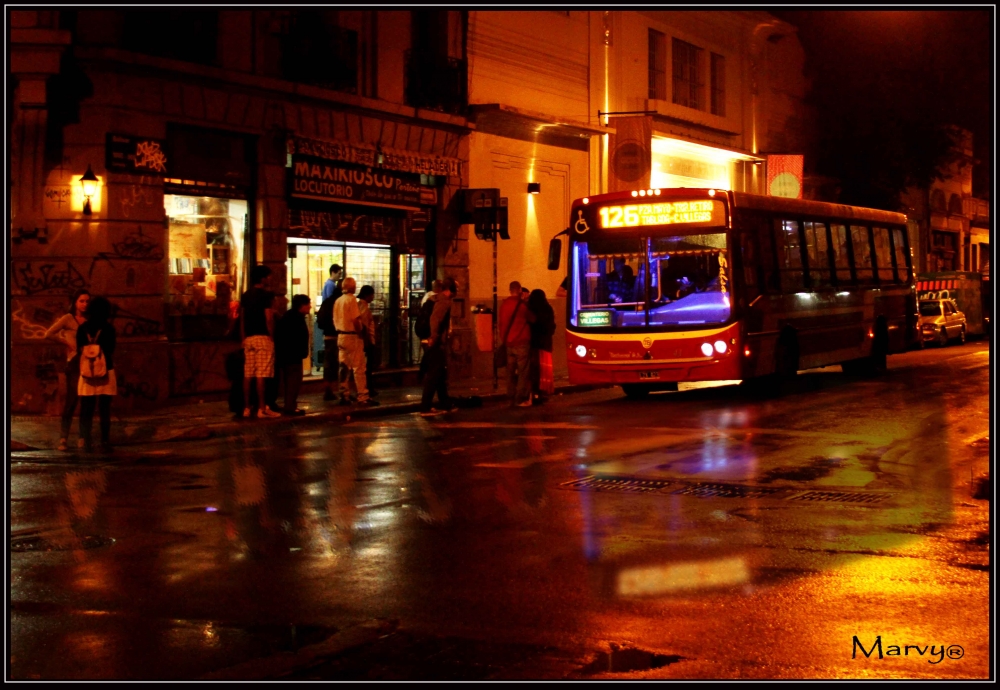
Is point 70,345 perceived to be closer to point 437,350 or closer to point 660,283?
point 437,350

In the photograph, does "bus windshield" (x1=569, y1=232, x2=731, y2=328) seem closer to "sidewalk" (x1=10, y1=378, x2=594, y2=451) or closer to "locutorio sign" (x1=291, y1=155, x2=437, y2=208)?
"sidewalk" (x1=10, y1=378, x2=594, y2=451)

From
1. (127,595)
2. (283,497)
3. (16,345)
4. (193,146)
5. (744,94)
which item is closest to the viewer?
(127,595)

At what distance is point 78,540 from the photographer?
8.50 meters

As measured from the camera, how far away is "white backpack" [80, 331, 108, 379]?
13.9 m

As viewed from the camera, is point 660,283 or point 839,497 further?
point 660,283

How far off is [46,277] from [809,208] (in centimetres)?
1221

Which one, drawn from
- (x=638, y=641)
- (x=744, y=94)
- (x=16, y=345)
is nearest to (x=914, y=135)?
(x=744, y=94)

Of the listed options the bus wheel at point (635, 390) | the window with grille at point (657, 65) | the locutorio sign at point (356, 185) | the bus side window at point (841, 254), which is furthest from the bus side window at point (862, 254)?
the window with grille at point (657, 65)

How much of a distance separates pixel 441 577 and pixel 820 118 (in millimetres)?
38113

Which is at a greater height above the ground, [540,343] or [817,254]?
[817,254]

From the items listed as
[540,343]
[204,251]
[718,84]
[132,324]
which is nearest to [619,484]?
[540,343]

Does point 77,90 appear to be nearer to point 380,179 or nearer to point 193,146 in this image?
point 193,146

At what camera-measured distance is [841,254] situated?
21969mm

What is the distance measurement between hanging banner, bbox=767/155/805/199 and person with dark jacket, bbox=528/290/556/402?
65.4 ft
